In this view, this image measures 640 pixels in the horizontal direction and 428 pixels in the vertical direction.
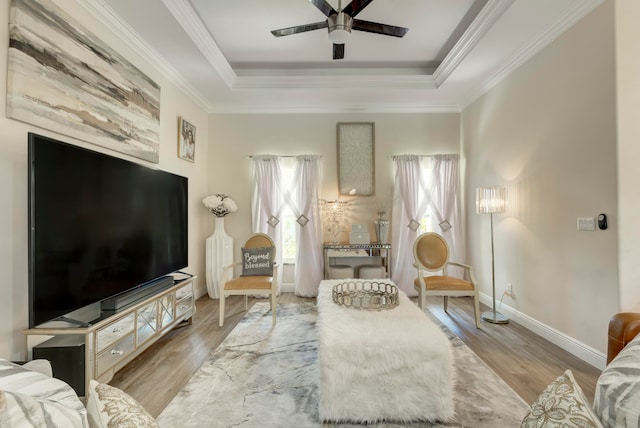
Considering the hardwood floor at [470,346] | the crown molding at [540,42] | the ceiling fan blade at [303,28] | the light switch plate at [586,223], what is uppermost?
the crown molding at [540,42]

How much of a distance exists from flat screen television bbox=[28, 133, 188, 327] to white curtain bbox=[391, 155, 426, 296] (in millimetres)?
3202

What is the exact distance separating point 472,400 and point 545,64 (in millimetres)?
3094

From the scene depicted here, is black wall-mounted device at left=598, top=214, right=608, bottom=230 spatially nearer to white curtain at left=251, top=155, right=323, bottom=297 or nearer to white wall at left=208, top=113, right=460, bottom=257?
white wall at left=208, top=113, right=460, bottom=257

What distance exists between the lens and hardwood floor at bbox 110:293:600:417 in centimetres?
218

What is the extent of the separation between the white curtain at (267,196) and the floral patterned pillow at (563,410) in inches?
162

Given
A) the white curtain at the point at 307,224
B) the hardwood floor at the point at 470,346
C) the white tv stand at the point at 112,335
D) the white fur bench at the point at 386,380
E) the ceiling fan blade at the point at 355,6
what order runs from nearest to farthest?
the white fur bench at the point at 386,380 → the white tv stand at the point at 112,335 → the hardwood floor at the point at 470,346 → the ceiling fan blade at the point at 355,6 → the white curtain at the point at 307,224

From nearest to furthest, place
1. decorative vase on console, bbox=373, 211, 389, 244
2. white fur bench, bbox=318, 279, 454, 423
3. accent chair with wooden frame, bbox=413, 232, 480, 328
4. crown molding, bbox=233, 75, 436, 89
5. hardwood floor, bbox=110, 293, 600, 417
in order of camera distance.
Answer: white fur bench, bbox=318, 279, 454, 423 < hardwood floor, bbox=110, 293, 600, 417 < accent chair with wooden frame, bbox=413, 232, 480, 328 < crown molding, bbox=233, 75, 436, 89 < decorative vase on console, bbox=373, 211, 389, 244

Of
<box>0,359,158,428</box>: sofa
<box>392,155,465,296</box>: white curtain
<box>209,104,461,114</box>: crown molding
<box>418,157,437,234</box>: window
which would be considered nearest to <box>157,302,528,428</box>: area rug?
<box>0,359,158,428</box>: sofa

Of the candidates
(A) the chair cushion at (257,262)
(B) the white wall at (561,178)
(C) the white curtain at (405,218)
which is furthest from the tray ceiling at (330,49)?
A: (A) the chair cushion at (257,262)

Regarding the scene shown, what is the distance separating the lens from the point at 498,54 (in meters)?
3.38

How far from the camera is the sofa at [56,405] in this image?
25.2 inches

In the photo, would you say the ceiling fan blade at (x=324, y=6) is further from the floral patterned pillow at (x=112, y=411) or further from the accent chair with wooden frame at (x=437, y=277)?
the accent chair with wooden frame at (x=437, y=277)

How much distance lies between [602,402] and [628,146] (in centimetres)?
236

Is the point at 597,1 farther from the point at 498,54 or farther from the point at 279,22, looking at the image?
the point at 279,22
